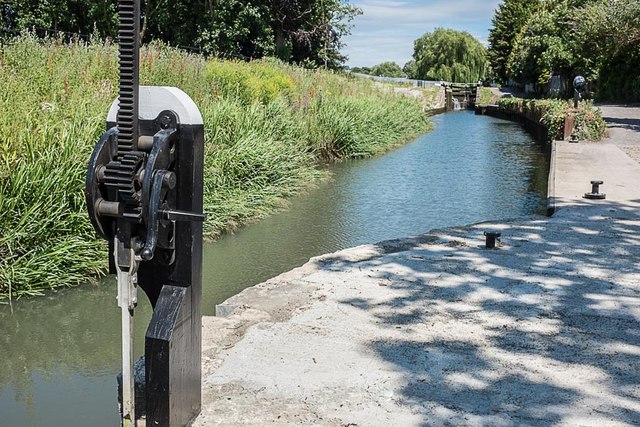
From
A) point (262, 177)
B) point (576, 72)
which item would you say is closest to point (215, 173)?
point (262, 177)

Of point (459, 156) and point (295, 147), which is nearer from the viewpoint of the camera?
point (295, 147)

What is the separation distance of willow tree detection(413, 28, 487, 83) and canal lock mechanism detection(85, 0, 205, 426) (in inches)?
2432

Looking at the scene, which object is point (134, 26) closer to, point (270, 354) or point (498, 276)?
point (270, 354)

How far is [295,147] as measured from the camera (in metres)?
10.7

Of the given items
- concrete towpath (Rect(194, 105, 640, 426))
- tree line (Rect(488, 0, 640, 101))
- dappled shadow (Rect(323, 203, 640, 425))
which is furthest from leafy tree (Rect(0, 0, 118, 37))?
concrete towpath (Rect(194, 105, 640, 426))

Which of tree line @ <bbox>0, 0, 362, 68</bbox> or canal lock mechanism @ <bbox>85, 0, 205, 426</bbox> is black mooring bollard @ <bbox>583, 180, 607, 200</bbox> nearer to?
canal lock mechanism @ <bbox>85, 0, 205, 426</bbox>

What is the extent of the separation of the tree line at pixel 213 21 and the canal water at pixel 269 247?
14332 millimetres

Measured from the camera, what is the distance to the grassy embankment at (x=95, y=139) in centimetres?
544

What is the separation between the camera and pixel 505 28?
61.5 meters

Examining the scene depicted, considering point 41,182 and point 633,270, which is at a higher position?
point 41,182

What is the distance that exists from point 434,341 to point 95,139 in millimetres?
3976

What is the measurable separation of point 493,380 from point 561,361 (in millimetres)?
429

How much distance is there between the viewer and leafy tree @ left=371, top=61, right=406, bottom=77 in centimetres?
8800

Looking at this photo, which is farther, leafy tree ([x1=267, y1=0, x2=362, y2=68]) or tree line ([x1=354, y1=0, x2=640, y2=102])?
leafy tree ([x1=267, y1=0, x2=362, y2=68])
